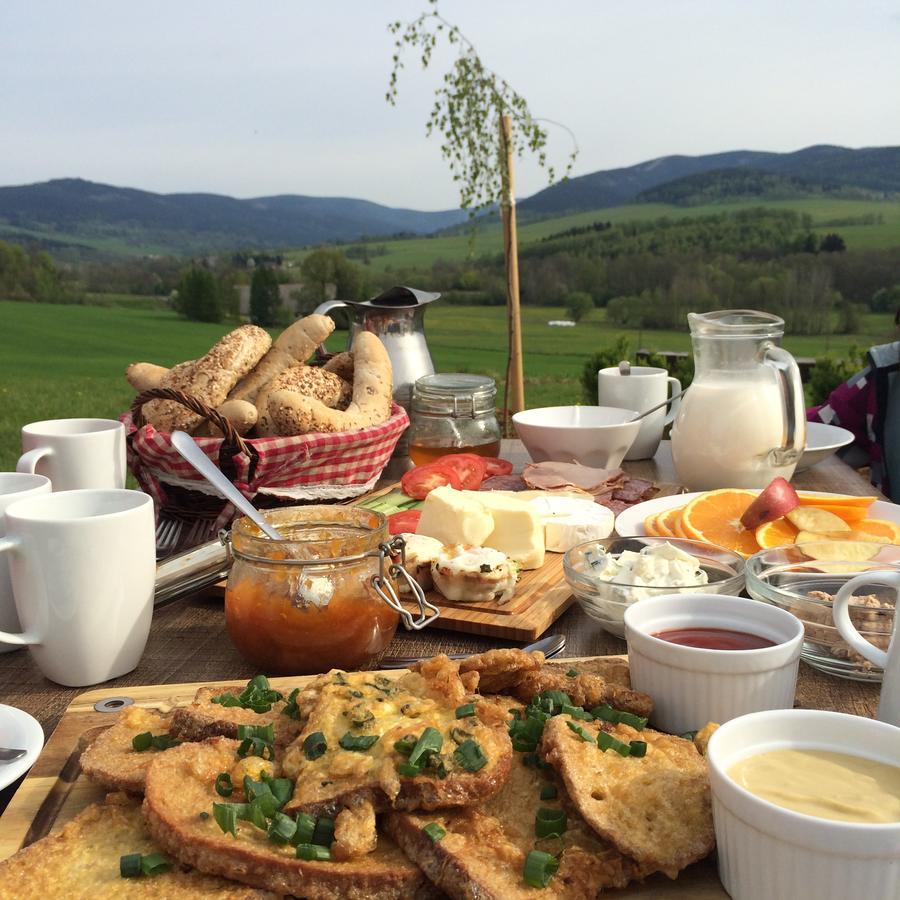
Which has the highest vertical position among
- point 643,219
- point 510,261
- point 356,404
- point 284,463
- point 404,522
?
point 643,219

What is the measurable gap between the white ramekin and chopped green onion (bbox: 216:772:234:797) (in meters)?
0.69

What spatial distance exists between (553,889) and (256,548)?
0.87m

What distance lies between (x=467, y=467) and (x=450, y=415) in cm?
35

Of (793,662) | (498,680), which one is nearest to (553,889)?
(498,680)

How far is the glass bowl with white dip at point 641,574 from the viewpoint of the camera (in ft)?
6.00

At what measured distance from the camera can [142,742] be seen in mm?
1388

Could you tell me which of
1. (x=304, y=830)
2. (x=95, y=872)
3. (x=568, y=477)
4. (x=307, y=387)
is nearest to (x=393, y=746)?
(x=304, y=830)

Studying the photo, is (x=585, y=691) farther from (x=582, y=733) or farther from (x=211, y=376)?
(x=211, y=376)

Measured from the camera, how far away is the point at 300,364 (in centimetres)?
328

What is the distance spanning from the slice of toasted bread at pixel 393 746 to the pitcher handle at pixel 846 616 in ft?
1.94

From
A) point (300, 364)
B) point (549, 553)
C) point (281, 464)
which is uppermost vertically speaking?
point (300, 364)

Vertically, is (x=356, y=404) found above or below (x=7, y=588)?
above

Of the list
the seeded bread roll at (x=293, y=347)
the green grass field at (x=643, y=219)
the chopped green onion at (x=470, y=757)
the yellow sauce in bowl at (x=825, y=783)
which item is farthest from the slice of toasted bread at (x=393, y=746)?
the green grass field at (x=643, y=219)

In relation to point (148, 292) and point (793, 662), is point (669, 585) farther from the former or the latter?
point (148, 292)
